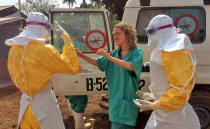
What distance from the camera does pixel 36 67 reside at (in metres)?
2.04

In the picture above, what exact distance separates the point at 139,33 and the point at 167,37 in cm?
160

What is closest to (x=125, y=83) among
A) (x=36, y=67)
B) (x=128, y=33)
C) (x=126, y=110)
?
(x=126, y=110)

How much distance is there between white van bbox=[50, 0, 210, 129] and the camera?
331cm

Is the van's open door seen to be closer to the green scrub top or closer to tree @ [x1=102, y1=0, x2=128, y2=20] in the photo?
the green scrub top

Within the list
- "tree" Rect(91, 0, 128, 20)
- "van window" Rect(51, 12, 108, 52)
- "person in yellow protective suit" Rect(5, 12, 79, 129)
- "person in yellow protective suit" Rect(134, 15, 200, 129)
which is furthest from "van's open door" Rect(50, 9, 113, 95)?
"tree" Rect(91, 0, 128, 20)

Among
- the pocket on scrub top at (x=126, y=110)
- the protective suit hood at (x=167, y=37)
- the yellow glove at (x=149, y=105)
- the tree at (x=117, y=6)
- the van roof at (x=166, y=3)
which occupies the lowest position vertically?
the pocket on scrub top at (x=126, y=110)

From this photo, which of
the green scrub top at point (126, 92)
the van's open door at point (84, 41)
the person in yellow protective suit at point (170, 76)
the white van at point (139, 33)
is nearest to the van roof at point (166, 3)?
the white van at point (139, 33)

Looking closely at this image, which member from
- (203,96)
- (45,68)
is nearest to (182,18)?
(203,96)

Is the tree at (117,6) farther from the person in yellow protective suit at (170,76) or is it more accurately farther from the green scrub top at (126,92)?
the person in yellow protective suit at (170,76)

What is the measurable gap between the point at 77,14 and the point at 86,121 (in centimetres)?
217

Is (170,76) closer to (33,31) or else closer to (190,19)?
(33,31)

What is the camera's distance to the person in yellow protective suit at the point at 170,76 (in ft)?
5.65

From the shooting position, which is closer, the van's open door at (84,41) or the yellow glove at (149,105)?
the yellow glove at (149,105)

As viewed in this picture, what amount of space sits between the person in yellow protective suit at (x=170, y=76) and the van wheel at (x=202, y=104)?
147 centimetres
